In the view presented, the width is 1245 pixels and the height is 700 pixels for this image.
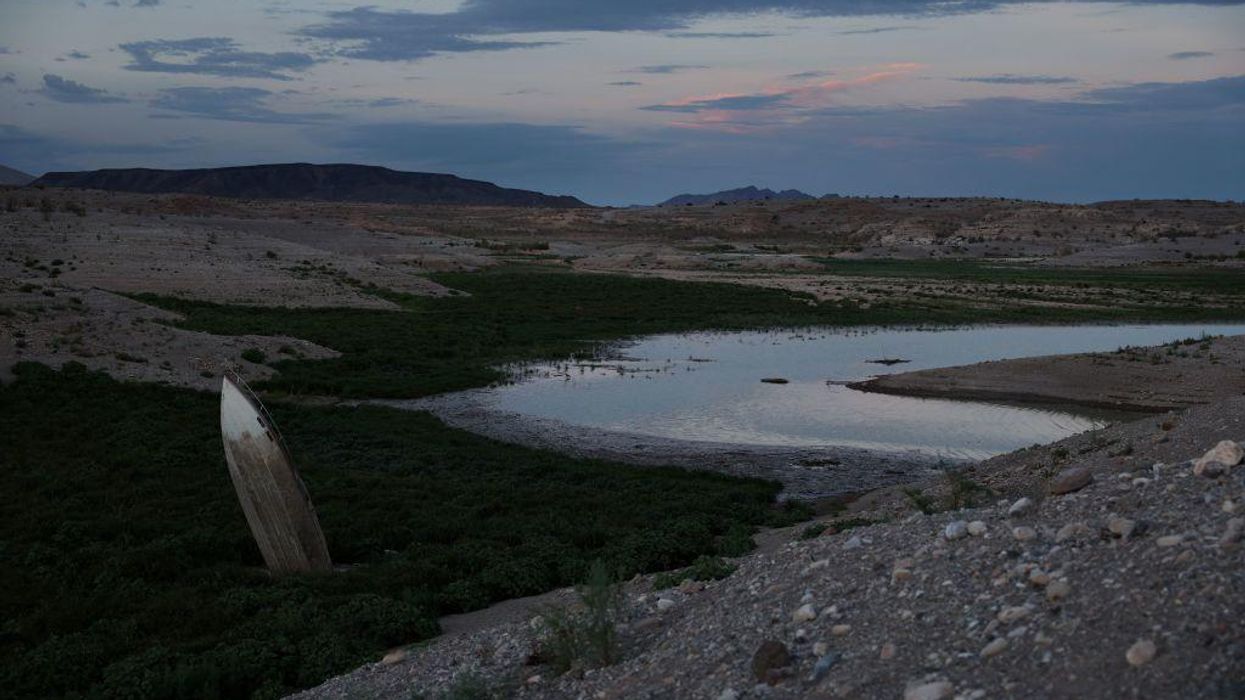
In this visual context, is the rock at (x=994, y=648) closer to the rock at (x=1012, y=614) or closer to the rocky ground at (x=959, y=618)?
the rocky ground at (x=959, y=618)

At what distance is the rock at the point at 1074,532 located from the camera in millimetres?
7660

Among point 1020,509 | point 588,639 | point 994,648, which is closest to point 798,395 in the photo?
point 1020,509

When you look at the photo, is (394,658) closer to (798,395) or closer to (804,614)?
(804,614)

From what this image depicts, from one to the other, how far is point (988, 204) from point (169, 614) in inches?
5203

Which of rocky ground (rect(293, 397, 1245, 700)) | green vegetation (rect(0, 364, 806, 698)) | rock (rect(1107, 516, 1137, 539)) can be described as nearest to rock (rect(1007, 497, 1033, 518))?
rocky ground (rect(293, 397, 1245, 700))

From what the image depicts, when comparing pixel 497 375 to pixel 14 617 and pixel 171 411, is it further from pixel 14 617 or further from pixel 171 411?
pixel 14 617

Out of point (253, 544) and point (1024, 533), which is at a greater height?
point (1024, 533)

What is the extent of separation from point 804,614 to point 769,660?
2.60ft

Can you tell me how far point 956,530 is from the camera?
8445mm

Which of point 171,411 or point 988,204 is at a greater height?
point 988,204

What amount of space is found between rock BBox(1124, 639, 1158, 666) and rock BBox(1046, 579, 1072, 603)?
2.88 ft

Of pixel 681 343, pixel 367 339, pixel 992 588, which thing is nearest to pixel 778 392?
pixel 681 343

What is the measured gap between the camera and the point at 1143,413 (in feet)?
81.0

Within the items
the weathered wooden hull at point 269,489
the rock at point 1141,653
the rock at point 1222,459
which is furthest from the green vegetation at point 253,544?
the rock at point 1141,653
